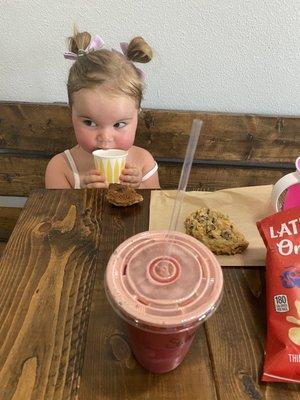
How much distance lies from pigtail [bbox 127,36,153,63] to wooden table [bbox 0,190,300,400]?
61 cm

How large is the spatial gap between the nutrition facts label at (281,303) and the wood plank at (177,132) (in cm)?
102

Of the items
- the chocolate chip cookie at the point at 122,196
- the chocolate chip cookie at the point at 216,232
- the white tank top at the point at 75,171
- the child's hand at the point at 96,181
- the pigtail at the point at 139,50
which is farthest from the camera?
the white tank top at the point at 75,171

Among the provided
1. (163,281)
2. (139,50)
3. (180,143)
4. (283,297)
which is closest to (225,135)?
(180,143)

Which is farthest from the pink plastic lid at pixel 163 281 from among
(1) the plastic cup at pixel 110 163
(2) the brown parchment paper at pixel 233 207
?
(1) the plastic cup at pixel 110 163

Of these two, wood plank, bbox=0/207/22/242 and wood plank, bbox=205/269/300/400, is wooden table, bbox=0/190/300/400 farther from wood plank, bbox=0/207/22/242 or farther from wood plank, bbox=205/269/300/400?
wood plank, bbox=0/207/22/242

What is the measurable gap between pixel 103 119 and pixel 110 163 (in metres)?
0.17

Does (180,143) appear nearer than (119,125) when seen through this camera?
No

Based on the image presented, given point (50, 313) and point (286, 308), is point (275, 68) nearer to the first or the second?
point (286, 308)

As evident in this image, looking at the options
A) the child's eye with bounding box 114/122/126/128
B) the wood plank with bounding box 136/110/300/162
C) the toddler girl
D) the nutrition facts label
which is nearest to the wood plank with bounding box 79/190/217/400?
the nutrition facts label

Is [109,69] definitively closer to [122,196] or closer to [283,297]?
[122,196]

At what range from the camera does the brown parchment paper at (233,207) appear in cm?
87

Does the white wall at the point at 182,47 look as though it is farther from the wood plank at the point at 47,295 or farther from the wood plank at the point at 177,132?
the wood plank at the point at 47,295

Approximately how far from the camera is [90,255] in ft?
2.62

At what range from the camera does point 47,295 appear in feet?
2.30
